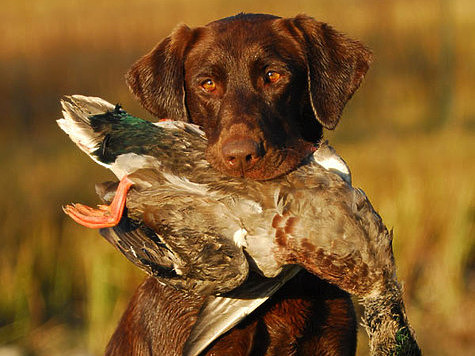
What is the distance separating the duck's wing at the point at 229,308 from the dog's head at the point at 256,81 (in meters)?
0.41

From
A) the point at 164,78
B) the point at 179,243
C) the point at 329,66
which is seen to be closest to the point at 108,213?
the point at 179,243

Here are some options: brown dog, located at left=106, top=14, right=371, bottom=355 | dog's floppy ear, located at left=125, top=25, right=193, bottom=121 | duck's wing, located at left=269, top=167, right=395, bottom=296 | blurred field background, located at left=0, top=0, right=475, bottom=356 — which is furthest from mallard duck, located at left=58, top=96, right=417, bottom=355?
blurred field background, located at left=0, top=0, right=475, bottom=356

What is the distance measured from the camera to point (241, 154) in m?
2.66

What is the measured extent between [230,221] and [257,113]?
663mm

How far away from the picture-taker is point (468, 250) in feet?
19.7

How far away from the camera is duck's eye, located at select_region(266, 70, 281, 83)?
3.15 m

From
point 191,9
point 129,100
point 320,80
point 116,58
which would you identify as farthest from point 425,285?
point 191,9

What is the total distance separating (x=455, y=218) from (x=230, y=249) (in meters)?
3.85

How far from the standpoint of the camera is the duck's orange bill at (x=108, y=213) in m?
2.48

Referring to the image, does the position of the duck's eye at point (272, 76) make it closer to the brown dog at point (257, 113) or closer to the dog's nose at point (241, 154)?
the brown dog at point (257, 113)

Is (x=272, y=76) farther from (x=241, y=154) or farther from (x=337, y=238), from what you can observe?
(x=337, y=238)

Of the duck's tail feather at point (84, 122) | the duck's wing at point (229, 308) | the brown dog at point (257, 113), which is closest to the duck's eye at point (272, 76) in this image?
the brown dog at point (257, 113)

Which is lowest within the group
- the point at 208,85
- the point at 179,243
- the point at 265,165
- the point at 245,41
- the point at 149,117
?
the point at 149,117

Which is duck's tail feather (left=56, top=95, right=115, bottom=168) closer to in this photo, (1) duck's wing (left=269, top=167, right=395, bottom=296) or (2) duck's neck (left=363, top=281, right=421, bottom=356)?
(1) duck's wing (left=269, top=167, right=395, bottom=296)
